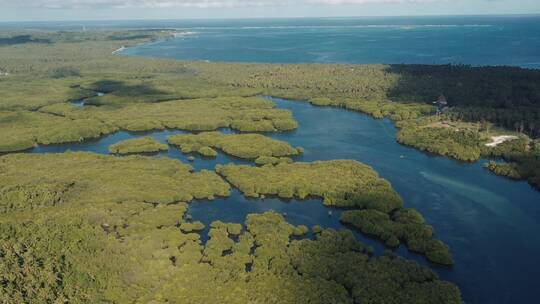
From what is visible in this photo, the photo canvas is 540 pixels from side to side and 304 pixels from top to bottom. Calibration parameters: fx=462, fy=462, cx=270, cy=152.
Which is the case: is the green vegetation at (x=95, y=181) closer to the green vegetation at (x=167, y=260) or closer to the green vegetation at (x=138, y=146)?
the green vegetation at (x=167, y=260)

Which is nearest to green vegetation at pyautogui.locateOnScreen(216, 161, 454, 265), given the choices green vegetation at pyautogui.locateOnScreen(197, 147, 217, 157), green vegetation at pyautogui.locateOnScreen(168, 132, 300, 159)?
green vegetation at pyautogui.locateOnScreen(168, 132, 300, 159)

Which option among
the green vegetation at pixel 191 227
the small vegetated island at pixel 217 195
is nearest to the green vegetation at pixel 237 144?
the small vegetated island at pixel 217 195

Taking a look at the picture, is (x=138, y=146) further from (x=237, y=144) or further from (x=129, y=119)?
(x=129, y=119)

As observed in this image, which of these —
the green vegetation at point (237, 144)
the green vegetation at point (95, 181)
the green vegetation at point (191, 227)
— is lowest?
the green vegetation at point (191, 227)

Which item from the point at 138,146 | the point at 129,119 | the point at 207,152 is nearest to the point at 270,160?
the point at 207,152

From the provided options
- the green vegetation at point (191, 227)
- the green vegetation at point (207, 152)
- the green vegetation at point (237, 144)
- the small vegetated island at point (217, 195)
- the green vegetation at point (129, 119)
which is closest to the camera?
the small vegetated island at point (217, 195)

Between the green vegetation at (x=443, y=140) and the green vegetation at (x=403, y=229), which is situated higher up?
the green vegetation at (x=443, y=140)
